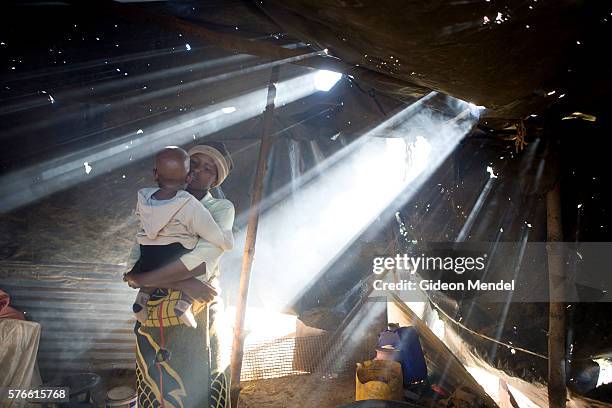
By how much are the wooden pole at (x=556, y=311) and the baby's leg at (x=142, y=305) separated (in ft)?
13.4

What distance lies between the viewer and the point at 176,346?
7.29 feet

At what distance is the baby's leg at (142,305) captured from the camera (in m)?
2.21

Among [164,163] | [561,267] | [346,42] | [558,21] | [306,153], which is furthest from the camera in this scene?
[306,153]

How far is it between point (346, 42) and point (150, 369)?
2745 mm

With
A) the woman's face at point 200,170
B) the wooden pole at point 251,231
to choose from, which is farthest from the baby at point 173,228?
the wooden pole at point 251,231

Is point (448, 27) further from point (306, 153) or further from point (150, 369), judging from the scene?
point (306, 153)

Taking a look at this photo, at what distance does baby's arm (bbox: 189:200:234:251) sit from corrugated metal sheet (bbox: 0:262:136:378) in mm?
4153

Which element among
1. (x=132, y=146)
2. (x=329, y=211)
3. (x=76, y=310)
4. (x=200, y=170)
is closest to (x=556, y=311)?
(x=200, y=170)

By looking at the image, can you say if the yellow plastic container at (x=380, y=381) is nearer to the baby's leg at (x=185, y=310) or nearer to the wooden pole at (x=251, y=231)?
the wooden pole at (x=251, y=231)

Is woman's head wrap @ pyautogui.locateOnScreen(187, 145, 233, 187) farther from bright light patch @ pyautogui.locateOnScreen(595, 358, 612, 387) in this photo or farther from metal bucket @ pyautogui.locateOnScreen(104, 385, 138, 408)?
bright light patch @ pyautogui.locateOnScreen(595, 358, 612, 387)

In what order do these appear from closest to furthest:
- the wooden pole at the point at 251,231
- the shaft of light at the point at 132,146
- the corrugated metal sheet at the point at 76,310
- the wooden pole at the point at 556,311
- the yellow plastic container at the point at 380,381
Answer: the wooden pole at the point at 556,311
the wooden pole at the point at 251,231
the yellow plastic container at the point at 380,381
the shaft of light at the point at 132,146
the corrugated metal sheet at the point at 76,310

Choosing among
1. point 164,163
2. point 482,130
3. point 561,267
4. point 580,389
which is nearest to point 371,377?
point 561,267

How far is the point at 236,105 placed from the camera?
4.88m

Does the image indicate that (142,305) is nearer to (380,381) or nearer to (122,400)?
(122,400)
